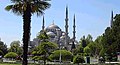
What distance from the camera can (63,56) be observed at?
76.4 meters

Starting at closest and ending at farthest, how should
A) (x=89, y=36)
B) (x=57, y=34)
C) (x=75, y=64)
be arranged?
1. (x=75, y=64)
2. (x=89, y=36)
3. (x=57, y=34)

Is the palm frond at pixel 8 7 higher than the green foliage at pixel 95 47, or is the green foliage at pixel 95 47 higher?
the palm frond at pixel 8 7

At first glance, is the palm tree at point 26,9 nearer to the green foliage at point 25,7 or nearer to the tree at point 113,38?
the green foliage at point 25,7

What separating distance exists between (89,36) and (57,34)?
1043 inches

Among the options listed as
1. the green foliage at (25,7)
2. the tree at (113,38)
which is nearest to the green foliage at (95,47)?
the tree at (113,38)

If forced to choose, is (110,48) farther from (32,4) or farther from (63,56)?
(32,4)

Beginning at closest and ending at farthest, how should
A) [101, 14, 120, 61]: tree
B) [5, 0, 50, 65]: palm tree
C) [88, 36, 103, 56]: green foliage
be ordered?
[5, 0, 50, 65]: palm tree
[101, 14, 120, 61]: tree
[88, 36, 103, 56]: green foliage

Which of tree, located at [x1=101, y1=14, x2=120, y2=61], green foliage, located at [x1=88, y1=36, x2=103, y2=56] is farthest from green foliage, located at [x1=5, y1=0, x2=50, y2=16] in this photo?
green foliage, located at [x1=88, y1=36, x2=103, y2=56]

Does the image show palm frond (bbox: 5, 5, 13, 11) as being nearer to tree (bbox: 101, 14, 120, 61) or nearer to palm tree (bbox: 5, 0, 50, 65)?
palm tree (bbox: 5, 0, 50, 65)

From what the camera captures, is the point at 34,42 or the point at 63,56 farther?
the point at 34,42

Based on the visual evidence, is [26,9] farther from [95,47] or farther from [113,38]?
[95,47]

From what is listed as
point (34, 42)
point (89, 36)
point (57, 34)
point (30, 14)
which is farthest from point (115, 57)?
point (34, 42)

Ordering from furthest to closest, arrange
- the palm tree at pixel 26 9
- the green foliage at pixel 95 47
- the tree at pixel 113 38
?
1. the green foliage at pixel 95 47
2. the tree at pixel 113 38
3. the palm tree at pixel 26 9

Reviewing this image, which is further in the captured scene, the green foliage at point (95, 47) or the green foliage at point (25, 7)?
the green foliage at point (95, 47)
